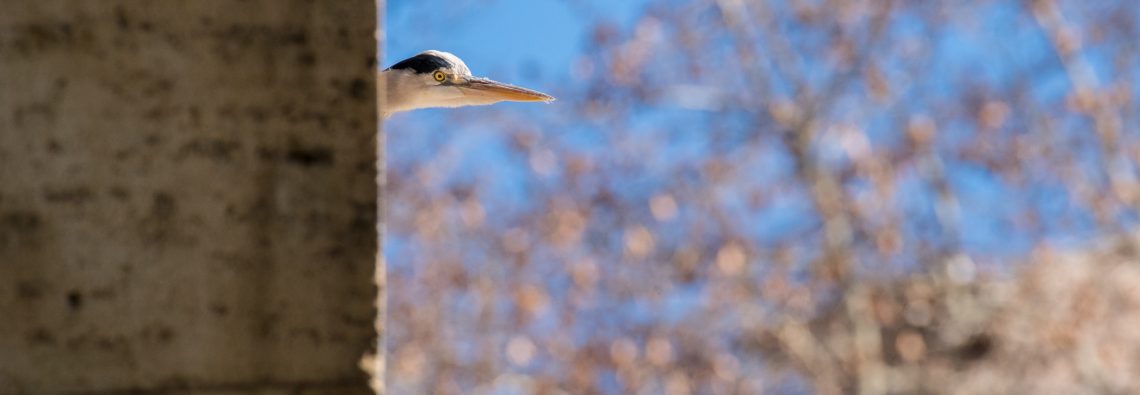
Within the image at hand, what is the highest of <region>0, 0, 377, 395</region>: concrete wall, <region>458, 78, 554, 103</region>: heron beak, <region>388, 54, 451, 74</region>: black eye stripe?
<region>388, 54, 451, 74</region>: black eye stripe

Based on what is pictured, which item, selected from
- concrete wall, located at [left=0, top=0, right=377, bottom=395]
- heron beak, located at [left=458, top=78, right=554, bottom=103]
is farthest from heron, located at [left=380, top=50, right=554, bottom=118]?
concrete wall, located at [left=0, top=0, right=377, bottom=395]

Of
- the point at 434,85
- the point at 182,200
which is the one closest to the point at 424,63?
the point at 434,85

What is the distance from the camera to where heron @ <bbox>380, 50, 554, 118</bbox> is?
280 cm

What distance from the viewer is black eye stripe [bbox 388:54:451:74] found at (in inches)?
110

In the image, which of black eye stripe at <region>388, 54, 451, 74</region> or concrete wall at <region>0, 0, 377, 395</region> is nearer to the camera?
concrete wall at <region>0, 0, 377, 395</region>

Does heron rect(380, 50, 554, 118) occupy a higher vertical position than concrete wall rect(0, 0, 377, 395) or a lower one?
higher

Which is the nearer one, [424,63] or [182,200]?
[182,200]

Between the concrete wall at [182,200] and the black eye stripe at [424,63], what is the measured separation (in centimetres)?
132

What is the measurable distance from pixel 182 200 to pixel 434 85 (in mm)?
1436

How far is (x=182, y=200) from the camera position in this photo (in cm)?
140

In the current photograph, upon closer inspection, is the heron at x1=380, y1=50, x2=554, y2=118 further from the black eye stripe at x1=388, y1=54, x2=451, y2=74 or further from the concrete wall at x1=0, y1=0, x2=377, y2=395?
the concrete wall at x1=0, y1=0, x2=377, y2=395

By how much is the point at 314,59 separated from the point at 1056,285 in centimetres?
834

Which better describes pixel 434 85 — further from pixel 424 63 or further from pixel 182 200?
pixel 182 200

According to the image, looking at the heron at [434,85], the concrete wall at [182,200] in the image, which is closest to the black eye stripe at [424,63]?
the heron at [434,85]
